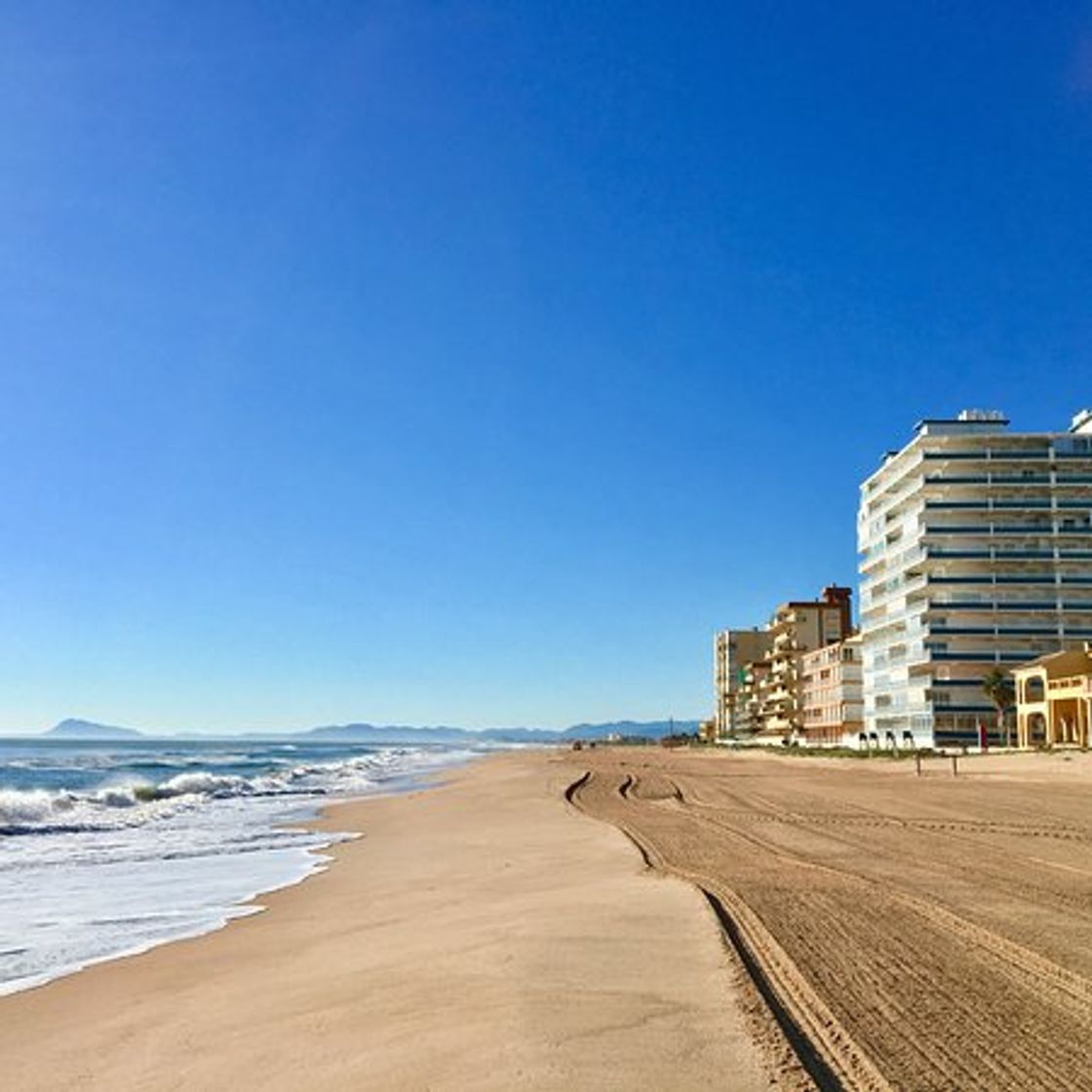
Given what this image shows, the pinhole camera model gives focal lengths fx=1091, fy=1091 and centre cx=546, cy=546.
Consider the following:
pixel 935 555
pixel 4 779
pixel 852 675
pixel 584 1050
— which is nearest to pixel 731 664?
pixel 852 675

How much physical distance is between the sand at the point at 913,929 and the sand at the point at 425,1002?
18.6 inches

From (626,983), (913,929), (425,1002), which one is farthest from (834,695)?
(425,1002)

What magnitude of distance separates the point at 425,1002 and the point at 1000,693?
2698 inches

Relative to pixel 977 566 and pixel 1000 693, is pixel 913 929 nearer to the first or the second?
pixel 1000 693

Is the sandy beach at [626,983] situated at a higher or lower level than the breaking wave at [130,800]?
higher

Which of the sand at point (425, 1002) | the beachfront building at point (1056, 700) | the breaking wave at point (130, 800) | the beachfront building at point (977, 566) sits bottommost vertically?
the breaking wave at point (130, 800)

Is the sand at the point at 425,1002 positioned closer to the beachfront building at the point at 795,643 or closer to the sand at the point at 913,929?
the sand at the point at 913,929

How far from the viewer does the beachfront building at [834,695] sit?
95625mm


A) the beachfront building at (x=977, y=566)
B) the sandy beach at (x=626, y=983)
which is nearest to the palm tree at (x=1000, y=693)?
the beachfront building at (x=977, y=566)

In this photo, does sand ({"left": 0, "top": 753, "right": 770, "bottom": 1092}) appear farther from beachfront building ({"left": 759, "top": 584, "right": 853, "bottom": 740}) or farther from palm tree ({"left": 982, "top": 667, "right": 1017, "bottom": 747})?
beachfront building ({"left": 759, "top": 584, "right": 853, "bottom": 740})

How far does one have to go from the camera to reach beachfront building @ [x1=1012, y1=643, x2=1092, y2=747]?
53.1 metres

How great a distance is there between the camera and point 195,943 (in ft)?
36.2

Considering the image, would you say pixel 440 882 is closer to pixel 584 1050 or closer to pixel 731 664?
pixel 584 1050

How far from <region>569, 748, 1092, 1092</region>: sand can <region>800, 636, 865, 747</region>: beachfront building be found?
2794 inches
